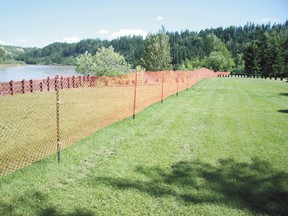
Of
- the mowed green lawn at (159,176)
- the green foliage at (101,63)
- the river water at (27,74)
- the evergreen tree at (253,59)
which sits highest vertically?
the evergreen tree at (253,59)

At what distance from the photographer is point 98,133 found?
7.88 m

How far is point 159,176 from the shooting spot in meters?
4.90

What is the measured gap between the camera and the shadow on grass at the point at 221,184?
4.07 m

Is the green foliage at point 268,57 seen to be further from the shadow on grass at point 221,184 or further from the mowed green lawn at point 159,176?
the shadow on grass at point 221,184

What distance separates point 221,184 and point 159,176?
116 centimetres

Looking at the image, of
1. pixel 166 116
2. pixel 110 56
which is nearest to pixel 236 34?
pixel 110 56

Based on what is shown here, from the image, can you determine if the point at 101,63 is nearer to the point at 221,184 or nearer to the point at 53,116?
the point at 53,116

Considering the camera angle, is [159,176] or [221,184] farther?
[159,176]

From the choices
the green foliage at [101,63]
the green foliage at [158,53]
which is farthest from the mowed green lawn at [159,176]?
the green foliage at [158,53]

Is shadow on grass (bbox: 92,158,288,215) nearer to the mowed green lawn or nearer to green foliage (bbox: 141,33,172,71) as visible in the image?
the mowed green lawn

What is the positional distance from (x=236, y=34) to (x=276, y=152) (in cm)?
21215

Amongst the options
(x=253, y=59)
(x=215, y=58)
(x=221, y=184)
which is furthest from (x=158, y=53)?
(x=221, y=184)

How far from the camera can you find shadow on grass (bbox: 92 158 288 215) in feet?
13.4

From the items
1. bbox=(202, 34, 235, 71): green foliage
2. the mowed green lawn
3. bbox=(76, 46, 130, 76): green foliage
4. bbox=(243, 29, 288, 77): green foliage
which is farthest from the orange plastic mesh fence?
bbox=(202, 34, 235, 71): green foliage
